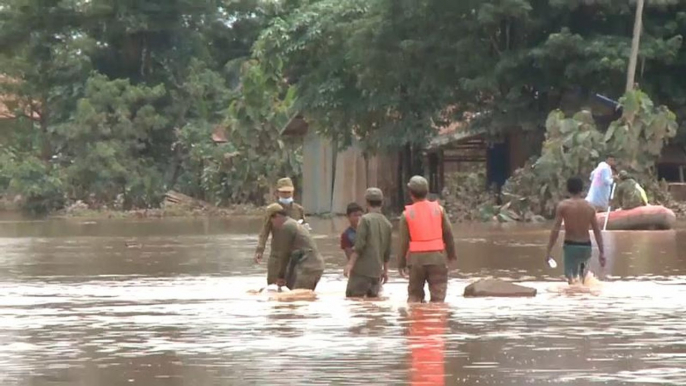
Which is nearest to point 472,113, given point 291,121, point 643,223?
point 291,121

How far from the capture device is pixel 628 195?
33.1 metres

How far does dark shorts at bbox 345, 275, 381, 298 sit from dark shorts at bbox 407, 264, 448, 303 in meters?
0.62

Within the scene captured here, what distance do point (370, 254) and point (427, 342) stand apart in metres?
3.85

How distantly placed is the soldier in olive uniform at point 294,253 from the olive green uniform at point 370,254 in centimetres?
71

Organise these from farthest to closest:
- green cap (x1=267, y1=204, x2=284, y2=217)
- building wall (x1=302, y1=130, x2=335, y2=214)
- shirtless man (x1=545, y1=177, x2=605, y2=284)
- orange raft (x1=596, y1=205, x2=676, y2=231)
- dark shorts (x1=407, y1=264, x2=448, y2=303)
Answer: building wall (x1=302, y1=130, x2=335, y2=214) → orange raft (x1=596, y1=205, x2=676, y2=231) → shirtless man (x1=545, y1=177, x2=605, y2=284) → green cap (x1=267, y1=204, x2=284, y2=217) → dark shorts (x1=407, y1=264, x2=448, y2=303)

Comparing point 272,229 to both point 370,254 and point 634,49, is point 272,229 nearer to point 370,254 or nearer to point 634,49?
point 370,254

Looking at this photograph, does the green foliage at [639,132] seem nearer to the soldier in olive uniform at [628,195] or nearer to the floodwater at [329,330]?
the soldier in olive uniform at [628,195]

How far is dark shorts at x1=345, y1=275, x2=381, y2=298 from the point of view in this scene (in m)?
16.1

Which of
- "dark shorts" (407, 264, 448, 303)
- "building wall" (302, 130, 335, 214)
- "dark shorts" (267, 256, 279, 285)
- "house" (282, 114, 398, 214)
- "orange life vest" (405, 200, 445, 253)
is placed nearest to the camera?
"orange life vest" (405, 200, 445, 253)

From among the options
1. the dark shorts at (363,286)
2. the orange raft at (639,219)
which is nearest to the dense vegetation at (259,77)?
the orange raft at (639,219)

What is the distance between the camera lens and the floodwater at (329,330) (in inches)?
407

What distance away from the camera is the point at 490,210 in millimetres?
40688

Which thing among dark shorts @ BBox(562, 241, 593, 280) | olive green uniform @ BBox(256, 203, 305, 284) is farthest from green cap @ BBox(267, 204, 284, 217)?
dark shorts @ BBox(562, 241, 593, 280)

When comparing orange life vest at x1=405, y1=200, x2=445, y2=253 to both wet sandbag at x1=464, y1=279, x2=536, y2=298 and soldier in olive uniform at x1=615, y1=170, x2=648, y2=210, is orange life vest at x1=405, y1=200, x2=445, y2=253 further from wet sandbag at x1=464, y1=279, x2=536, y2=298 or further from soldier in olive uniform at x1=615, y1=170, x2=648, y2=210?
soldier in olive uniform at x1=615, y1=170, x2=648, y2=210
